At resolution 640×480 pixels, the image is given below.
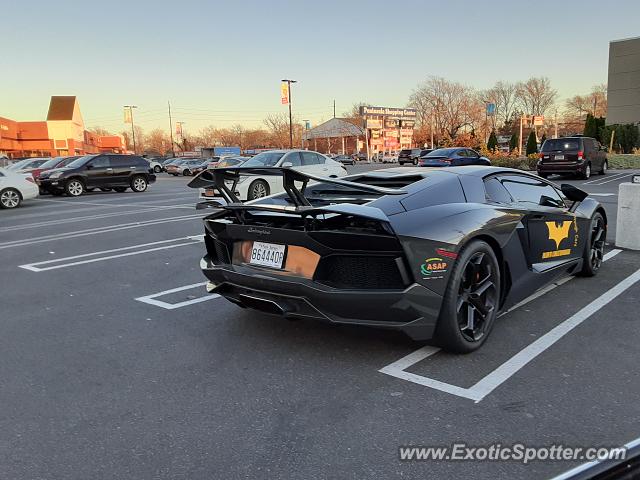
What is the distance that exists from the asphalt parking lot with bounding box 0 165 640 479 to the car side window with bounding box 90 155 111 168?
1678cm

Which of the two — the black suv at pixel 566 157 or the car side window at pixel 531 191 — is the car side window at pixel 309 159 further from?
the car side window at pixel 531 191

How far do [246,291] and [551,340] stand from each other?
2306mm

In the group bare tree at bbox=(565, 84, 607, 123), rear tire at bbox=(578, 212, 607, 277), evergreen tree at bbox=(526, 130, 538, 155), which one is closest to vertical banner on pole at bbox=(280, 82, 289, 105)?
evergreen tree at bbox=(526, 130, 538, 155)

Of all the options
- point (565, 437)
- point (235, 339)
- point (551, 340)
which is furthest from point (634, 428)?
point (235, 339)

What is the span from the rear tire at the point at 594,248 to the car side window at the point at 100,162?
63.9 ft

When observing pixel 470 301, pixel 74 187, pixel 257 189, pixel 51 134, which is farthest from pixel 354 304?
pixel 51 134

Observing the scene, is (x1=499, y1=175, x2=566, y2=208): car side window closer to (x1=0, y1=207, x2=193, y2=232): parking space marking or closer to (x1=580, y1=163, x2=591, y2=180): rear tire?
(x1=0, y1=207, x2=193, y2=232): parking space marking

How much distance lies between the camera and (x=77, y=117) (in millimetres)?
76438

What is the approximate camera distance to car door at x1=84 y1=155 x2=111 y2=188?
20.6 m

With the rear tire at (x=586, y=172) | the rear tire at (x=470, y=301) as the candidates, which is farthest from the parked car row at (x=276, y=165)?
the rear tire at (x=586, y=172)

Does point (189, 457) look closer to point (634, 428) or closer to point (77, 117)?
point (634, 428)

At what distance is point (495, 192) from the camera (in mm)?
4281

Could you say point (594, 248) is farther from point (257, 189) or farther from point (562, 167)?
point (562, 167)

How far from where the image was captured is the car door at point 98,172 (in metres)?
20.6
